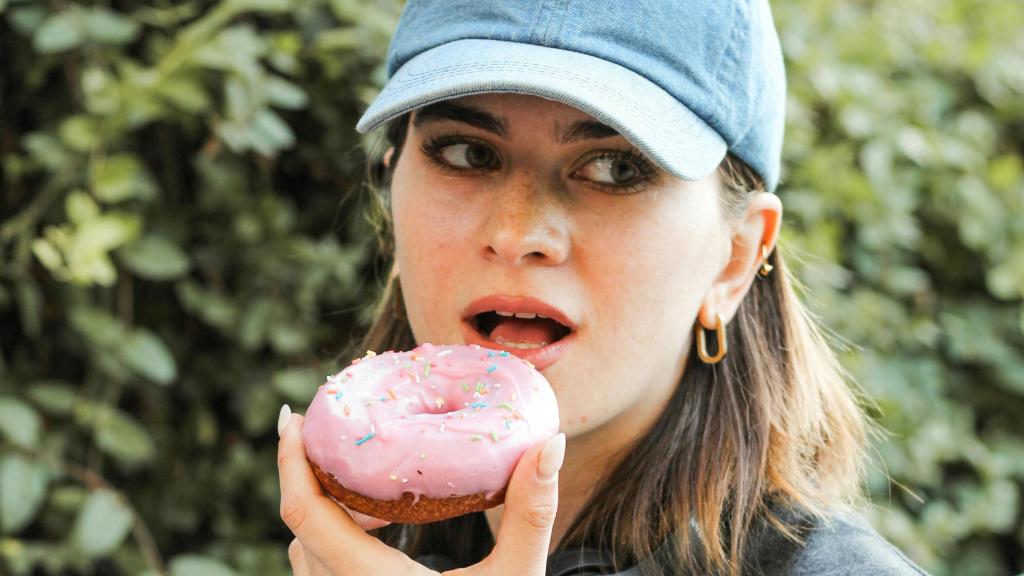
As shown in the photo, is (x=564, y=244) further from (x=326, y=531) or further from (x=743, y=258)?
(x=326, y=531)

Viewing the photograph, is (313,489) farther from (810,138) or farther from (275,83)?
(810,138)

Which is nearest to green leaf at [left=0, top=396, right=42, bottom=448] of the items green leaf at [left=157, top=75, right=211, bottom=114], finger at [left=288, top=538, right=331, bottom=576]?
green leaf at [left=157, top=75, right=211, bottom=114]

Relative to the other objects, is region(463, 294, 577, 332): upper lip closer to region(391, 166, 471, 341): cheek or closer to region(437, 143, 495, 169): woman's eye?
region(391, 166, 471, 341): cheek

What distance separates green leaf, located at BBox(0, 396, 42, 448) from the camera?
6.66 feet

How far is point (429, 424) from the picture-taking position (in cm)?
117

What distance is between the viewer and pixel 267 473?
2.44 m

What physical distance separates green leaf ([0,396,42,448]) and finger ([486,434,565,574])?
1.29 m

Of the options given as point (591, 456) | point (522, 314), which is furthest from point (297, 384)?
point (522, 314)

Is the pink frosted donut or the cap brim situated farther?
the cap brim

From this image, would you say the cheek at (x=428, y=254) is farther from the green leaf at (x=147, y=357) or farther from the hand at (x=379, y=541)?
the green leaf at (x=147, y=357)

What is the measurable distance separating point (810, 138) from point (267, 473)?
171 centimetres

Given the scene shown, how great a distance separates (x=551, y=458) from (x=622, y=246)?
1.21ft

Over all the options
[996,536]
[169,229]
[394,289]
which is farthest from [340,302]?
[996,536]

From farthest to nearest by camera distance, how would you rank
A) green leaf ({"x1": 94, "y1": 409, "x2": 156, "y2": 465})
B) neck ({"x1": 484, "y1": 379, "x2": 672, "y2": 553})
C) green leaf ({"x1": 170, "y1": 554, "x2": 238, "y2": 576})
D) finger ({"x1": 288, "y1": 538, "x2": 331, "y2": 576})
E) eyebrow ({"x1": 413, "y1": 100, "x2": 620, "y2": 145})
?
green leaf ({"x1": 94, "y1": 409, "x2": 156, "y2": 465}) → green leaf ({"x1": 170, "y1": 554, "x2": 238, "y2": 576}) → neck ({"x1": 484, "y1": 379, "x2": 672, "y2": 553}) → eyebrow ({"x1": 413, "y1": 100, "x2": 620, "y2": 145}) → finger ({"x1": 288, "y1": 538, "x2": 331, "y2": 576})
